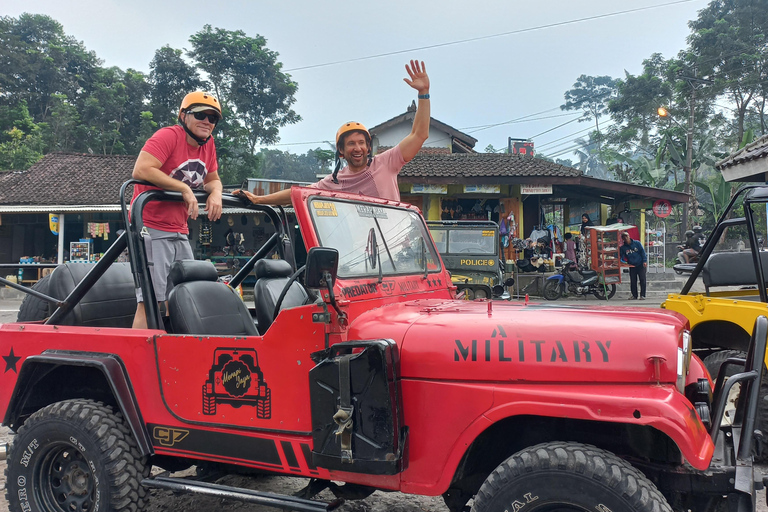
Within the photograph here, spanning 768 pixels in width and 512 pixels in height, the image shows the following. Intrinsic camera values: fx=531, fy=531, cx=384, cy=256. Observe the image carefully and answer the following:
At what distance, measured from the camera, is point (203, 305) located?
321cm

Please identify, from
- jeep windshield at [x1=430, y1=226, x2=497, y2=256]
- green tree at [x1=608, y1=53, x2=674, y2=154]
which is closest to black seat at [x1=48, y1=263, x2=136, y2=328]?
jeep windshield at [x1=430, y1=226, x2=497, y2=256]

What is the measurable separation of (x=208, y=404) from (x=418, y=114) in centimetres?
230

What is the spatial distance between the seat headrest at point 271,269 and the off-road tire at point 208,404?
1121 mm

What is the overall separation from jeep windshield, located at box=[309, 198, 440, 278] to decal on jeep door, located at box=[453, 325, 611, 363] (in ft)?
2.49

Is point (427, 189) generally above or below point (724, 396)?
above

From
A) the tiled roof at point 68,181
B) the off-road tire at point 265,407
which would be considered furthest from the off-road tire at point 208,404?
the tiled roof at point 68,181

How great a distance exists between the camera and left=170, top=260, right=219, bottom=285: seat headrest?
3258mm

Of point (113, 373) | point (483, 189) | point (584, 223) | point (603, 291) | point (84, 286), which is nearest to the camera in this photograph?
point (113, 373)

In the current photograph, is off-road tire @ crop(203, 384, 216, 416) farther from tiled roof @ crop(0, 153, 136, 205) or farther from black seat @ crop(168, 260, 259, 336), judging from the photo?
tiled roof @ crop(0, 153, 136, 205)

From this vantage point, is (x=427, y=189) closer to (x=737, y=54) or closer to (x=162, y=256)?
(x=162, y=256)

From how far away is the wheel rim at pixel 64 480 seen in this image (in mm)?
→ 2967

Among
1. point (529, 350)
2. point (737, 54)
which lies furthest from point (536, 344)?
point (737, 54)

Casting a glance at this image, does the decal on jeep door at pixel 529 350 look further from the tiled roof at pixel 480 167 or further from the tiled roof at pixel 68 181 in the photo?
the tiled roof at pixel 68 181

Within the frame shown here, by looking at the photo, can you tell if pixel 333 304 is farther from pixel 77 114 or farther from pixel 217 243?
pixel 77 114
